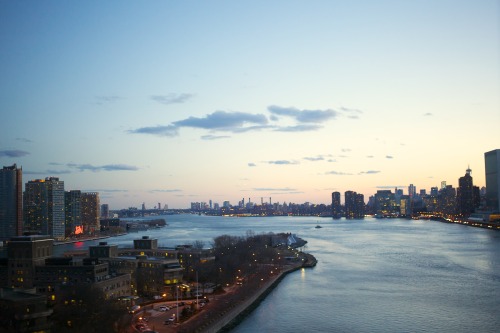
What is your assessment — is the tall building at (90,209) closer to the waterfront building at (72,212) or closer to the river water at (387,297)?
the waterfront building at (72,212)

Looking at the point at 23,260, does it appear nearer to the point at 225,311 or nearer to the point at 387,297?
the point at 225,311

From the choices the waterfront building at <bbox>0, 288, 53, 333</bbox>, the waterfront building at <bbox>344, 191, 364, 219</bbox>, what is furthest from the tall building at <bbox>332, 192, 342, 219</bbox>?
the waterfront building at <bbox>0, 288, 53, 333</bbox>

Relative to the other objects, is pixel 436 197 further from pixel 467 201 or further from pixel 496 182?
pixel 496 182

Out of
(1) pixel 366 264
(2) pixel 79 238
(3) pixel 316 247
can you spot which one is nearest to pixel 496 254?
(1) pixel 366 264

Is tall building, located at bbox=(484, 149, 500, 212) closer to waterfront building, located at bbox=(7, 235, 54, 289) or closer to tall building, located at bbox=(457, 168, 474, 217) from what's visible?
tall building, located at bbox=(457, 168, 474, 217)

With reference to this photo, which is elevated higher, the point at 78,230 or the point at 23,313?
the point at 23,313

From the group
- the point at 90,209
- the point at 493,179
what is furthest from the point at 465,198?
the point at 90,209
